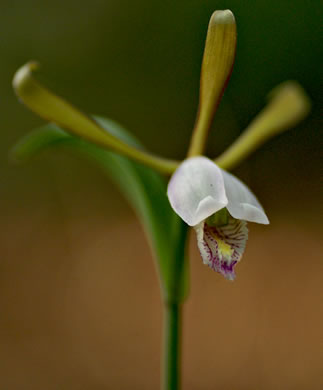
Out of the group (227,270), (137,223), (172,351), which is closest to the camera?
(227,270)

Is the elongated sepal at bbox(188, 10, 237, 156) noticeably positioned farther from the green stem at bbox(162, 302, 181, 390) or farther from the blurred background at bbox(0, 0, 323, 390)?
the blurred background at bbox(0, 0, 323, 390)

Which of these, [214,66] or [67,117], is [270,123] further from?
[67,117]

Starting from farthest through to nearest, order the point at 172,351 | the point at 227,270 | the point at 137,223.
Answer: the point at 137,223, the point at 172,351, the point at 227,270

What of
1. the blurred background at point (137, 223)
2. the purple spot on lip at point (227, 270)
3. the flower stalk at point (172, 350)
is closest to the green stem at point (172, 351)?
the flower stalk at point (172, 350)

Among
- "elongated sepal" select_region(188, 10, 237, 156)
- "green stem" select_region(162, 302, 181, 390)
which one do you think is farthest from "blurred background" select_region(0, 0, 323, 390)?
"elongated sepal" select_region(188, 10, 237, 156)

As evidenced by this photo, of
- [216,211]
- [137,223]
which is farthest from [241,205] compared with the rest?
[137,223]

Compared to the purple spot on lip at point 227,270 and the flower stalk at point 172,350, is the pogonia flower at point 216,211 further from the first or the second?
the flower stalk at point 172,350

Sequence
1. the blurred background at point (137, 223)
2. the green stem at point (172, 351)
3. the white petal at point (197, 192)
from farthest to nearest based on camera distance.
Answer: the blurred background at point (137, 223) < the green stem at point (172, 351) < the white petal at point (197, 192)
